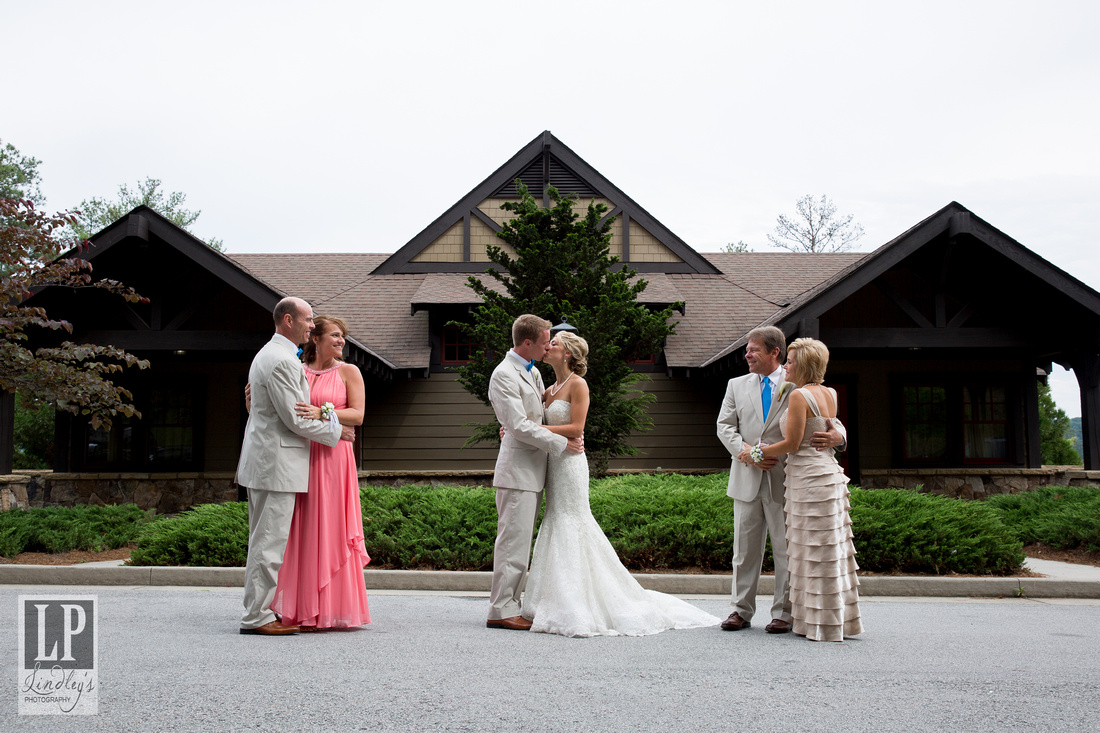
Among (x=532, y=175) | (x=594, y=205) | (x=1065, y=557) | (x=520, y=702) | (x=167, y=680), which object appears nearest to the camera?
(x=520, y=702)

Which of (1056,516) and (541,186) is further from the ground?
(541,186)

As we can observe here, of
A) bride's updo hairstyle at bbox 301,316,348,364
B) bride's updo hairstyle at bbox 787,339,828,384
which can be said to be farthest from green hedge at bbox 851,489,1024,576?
bride's updo hairstyle at bbox 301,316,348,364

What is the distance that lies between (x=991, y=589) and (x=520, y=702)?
5639 millimetres

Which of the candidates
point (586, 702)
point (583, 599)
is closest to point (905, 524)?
point (583, 599)

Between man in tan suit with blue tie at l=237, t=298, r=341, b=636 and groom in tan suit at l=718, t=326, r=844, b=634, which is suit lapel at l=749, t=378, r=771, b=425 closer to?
groom in tan suit at l=718, t=326, r=844, b=634

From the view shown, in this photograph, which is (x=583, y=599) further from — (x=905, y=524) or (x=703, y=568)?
(x=905, y=524)

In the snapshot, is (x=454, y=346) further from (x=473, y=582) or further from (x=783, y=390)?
(x=783, y=390)

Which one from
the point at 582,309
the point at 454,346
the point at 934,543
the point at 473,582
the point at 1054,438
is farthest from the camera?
the point at 1054,438

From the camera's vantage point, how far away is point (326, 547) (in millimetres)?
5414

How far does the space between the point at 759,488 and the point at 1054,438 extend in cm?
1835

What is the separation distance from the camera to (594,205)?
1280cm

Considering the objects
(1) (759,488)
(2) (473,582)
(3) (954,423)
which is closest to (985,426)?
(3) (954,423)

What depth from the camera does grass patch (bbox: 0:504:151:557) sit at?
9.39 metres

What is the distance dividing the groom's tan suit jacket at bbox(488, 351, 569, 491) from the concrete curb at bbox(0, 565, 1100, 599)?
8.11ft
